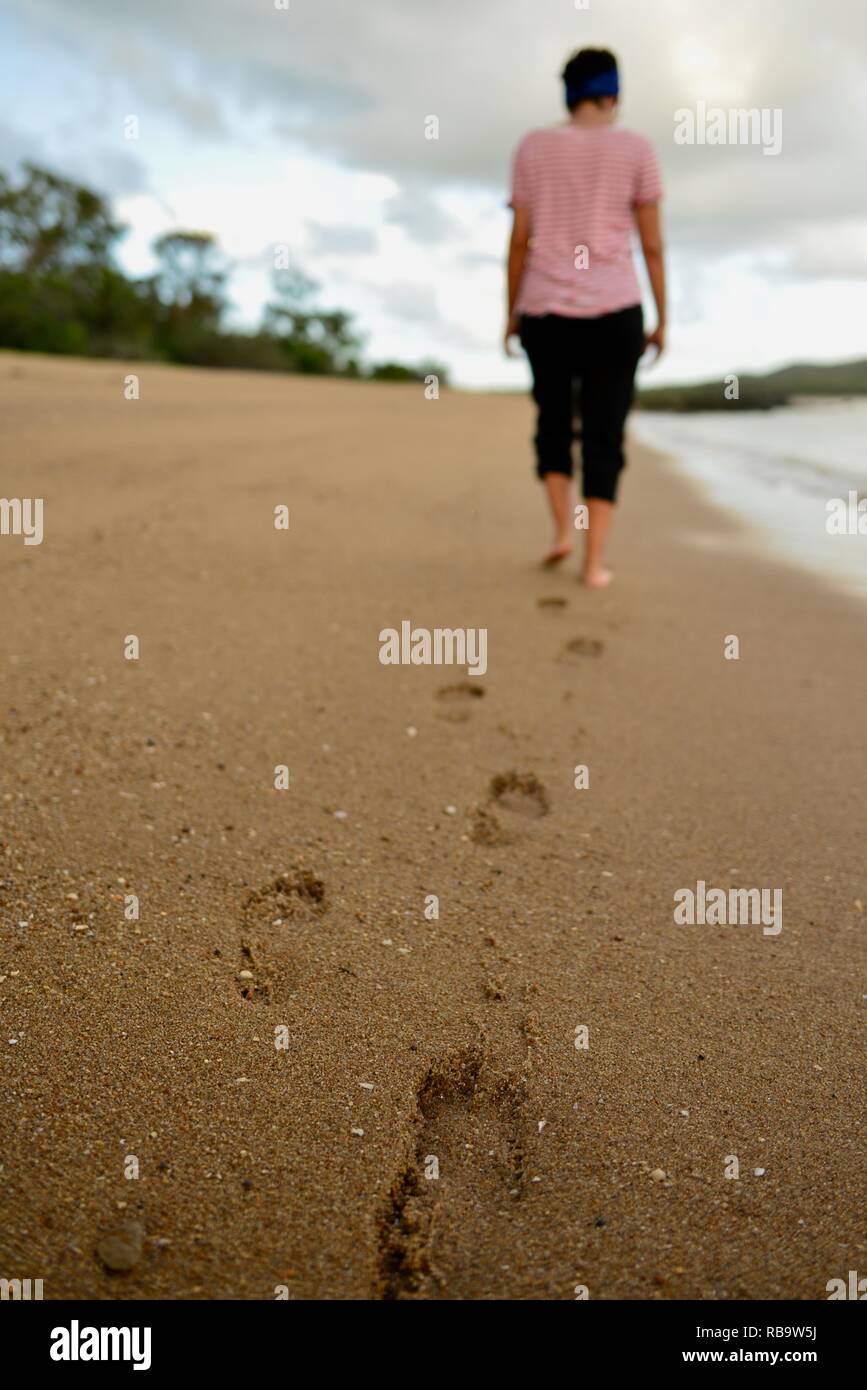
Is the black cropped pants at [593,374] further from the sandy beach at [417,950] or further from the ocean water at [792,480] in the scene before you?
the ocean water at [792,480]

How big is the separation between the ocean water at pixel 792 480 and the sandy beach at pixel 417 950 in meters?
1.31

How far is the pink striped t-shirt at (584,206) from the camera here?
337 cm

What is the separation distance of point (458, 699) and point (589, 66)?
237 cm

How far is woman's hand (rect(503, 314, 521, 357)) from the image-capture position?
3.74 metres

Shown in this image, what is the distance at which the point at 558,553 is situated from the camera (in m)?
3.97

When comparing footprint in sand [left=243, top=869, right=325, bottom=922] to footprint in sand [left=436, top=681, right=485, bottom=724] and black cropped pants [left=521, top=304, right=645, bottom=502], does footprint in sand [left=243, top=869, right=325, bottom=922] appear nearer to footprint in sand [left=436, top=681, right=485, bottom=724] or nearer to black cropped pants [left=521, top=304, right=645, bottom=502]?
footprint in sand [left=436, top=681, right=485, bottom=724]

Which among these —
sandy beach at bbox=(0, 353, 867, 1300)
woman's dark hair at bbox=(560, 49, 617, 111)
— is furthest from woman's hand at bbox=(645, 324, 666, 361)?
sandy beach at bbox=(0, 353, 867, 1300)

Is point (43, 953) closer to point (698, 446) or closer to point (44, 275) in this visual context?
point (698, 446)

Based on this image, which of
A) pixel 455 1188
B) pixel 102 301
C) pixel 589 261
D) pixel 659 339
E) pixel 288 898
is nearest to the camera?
pixel 455 1188

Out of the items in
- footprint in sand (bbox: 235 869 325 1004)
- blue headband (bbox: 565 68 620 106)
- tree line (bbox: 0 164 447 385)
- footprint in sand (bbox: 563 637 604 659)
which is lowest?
footprint in sand (bbox: 235 869 325 1004)

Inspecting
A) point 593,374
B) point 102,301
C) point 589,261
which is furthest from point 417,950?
point 102,301

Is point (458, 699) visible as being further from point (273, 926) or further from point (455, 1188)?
point (455, 1188)

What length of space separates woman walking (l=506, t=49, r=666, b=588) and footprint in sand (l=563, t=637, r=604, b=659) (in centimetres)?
71

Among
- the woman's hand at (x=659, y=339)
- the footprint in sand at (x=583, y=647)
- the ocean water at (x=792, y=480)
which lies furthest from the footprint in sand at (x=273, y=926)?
the ocean water at (x=792, y=480)
